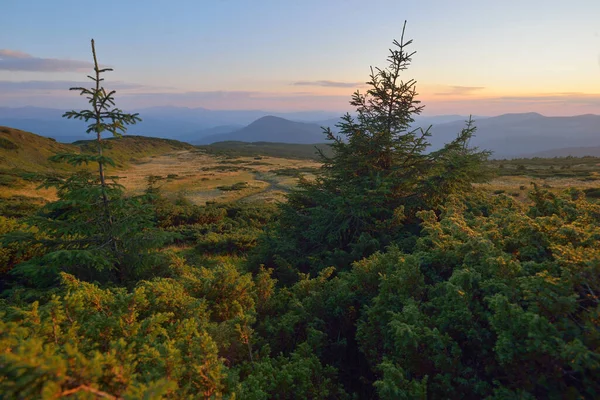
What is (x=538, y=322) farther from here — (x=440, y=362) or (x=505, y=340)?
(x=440, y=362)

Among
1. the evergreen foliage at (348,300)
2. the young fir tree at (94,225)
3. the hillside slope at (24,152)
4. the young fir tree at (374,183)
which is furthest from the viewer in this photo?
the hillside slope at (24,152)

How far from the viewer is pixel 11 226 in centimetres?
1052

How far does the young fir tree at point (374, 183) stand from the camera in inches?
380

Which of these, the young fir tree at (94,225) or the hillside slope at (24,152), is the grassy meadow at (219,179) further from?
the young fir tree at (94,225)

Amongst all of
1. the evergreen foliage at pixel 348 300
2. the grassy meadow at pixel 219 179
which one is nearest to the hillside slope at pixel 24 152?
the grassy meadow at pixel 219 179

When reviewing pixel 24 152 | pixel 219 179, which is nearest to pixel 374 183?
pixel 219 179

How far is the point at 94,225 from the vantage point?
8023 mm

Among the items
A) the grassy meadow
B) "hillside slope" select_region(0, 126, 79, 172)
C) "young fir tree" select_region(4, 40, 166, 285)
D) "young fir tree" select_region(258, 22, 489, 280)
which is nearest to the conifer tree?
"young fir tree" select_region(4, 40, 166, 285)

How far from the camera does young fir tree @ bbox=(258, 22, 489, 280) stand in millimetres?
9648

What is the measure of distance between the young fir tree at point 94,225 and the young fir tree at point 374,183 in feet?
14.6

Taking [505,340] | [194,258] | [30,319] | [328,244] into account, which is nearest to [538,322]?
[505,340]

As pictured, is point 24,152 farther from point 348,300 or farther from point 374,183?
point 348,300

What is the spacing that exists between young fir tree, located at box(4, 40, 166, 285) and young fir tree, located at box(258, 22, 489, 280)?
4444 mm

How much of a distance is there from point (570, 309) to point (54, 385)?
456cm
